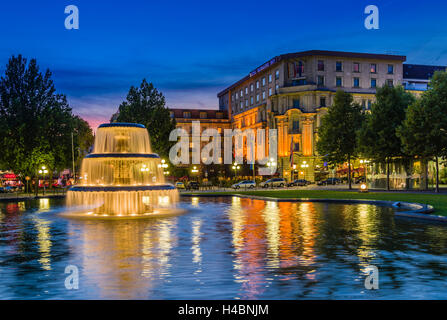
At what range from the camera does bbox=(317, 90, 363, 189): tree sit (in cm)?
5891

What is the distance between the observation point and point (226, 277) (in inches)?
380

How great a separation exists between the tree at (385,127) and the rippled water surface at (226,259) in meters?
32.3

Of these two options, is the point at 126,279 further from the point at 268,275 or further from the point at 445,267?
the point at 445,267

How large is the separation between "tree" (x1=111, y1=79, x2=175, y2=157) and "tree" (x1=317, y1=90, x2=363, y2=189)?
2413 centimetres

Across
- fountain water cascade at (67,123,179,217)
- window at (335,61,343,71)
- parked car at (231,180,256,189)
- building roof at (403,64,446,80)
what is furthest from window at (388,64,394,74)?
fountain water cascade at (67,123,179,217)

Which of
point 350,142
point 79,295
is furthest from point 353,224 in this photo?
point 350,142

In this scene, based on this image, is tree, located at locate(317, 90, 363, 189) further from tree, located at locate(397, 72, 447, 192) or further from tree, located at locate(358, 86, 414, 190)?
tree, located at locate(397, 72, 447, 192)

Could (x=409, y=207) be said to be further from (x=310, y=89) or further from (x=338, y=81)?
(x=338, y=81)

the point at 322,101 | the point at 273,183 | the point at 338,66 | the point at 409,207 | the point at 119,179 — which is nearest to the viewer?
the point at 409,207

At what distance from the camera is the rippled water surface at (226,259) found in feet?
28.1

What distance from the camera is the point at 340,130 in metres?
58.8

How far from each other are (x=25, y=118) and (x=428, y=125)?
4929 centimetres

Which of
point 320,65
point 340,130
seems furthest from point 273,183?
point 320,65

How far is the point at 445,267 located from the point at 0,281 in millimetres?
10074
